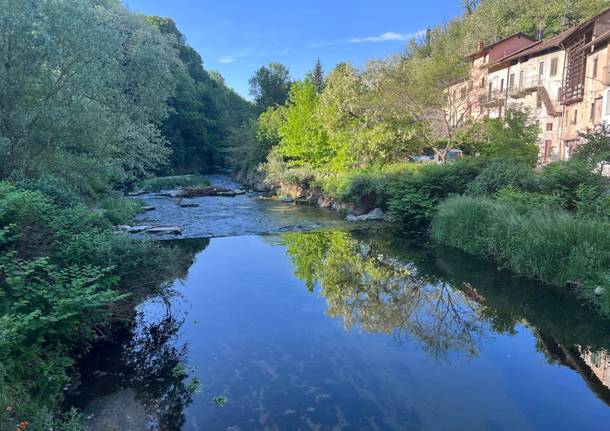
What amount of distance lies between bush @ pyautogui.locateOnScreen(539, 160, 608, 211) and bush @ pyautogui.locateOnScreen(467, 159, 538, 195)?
99 centimetres

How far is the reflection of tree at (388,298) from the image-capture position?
8.47 meters

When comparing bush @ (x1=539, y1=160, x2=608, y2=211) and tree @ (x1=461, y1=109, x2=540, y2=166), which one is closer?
bush @ (x1=539, y1=160, x2=608, y2=211)

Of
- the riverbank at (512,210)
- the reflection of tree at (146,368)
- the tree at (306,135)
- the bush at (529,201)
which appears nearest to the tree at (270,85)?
the tree at (306,135)

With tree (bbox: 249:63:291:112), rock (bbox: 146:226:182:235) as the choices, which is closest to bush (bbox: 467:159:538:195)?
rock (bbox: 146:226:182:235)

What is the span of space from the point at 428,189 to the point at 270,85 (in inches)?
1701

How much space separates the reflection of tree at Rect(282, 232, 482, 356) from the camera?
27.8 feet

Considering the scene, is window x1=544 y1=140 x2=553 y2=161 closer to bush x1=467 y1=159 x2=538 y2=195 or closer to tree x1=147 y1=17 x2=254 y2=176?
bush x1=467 y1=159 x2=538 y2=195

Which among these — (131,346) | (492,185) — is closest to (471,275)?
(492,185)

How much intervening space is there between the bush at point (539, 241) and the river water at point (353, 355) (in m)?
0.47

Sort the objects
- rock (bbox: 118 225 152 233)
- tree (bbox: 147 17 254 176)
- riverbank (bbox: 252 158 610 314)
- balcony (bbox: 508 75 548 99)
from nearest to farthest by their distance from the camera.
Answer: riverbank (bbox: 252 158 610 314)
rock (bbox: 118 225 152 233)
balcony (bbox: 508 75 548 99)
tree (bbox: 147 17 254 176)

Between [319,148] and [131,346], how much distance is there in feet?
86.5

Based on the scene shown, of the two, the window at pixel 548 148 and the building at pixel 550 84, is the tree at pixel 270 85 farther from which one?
the window at pixel 548 148

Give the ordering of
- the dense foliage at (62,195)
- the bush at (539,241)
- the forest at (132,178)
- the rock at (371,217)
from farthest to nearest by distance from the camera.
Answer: the rock at (371,217) < the bush at (539,241) < the forest at (132,178) < the dense foliage at (62,195)

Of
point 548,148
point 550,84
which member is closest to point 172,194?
point 548,148
